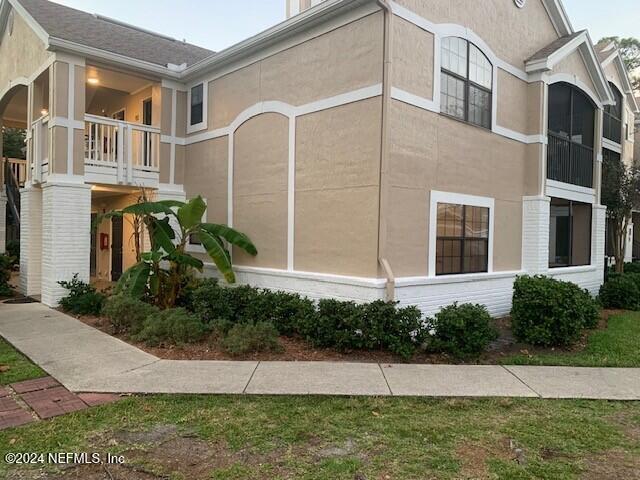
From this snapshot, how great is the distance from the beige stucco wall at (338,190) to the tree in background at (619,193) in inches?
438

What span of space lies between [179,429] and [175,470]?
0.76 meters

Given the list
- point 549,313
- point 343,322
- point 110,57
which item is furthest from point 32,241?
point 549,313

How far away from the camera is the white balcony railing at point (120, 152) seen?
11.3 metres

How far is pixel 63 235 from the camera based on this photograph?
10523mm

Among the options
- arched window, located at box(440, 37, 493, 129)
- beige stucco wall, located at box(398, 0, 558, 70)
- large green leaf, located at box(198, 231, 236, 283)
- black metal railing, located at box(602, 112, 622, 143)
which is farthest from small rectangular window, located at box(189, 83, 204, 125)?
black metal railing, located at box(602, 112, 622, 143)

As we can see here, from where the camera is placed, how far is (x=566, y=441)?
13.9 feet

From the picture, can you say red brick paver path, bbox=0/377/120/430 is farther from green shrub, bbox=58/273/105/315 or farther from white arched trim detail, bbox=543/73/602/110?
white arched trim detail, bbox=543/73/602/110

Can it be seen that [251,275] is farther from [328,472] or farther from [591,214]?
[591,214]

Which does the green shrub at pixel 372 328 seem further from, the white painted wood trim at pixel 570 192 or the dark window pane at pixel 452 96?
the white painted wood trim at pixel 570 192

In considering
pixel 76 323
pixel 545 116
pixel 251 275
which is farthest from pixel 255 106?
pixel 545 116

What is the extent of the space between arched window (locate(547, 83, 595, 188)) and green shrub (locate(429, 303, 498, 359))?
6.56 meters

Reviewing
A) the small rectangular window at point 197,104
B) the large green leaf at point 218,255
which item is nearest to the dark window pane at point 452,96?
the large green leaf at point 218,255

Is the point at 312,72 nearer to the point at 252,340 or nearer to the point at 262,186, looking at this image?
the point at 262,186

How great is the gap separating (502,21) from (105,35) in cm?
1087
